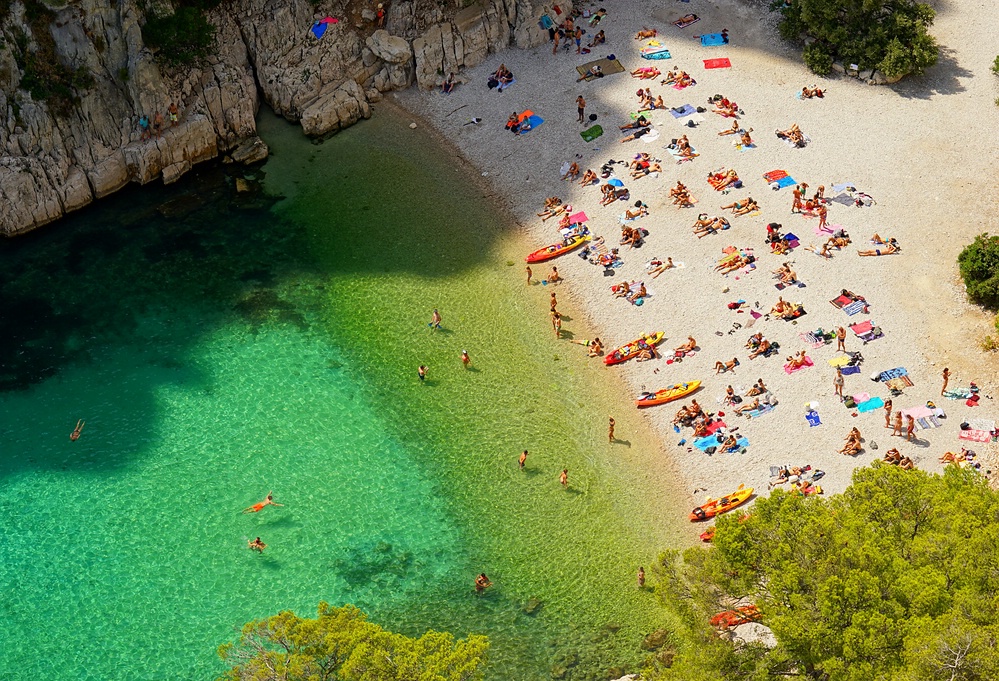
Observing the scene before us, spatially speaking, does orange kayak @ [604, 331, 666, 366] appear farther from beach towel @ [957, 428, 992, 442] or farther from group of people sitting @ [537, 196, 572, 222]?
beach towel @ [957, 428, 992, 442]

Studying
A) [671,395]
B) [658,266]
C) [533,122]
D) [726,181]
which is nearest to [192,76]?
[533,122]

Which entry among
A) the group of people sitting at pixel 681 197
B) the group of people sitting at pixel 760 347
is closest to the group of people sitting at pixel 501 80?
the group of people sitting at pixel 681 197

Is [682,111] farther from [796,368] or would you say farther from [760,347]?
[796,368]

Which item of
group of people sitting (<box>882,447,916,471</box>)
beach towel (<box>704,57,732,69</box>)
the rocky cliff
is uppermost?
the rocky cliff

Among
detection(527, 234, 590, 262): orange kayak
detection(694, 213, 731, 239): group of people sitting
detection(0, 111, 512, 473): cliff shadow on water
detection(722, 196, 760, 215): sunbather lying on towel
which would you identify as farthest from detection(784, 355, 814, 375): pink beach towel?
detection(0, 111, 512, 473): cliff shadow on water

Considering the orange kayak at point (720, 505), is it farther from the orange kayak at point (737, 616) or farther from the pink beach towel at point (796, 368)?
the orange kayak at point (737, 616)
